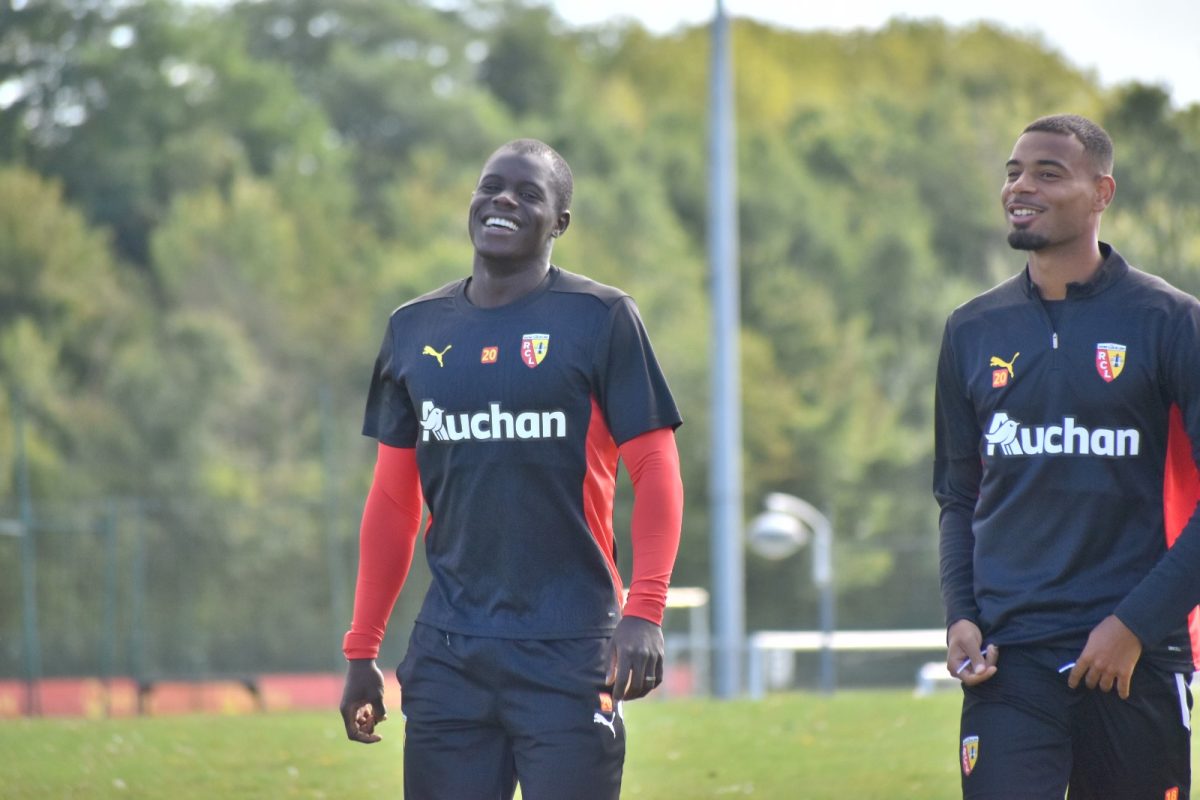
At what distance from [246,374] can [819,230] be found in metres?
22.3

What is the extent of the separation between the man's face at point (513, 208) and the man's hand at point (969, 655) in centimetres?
139

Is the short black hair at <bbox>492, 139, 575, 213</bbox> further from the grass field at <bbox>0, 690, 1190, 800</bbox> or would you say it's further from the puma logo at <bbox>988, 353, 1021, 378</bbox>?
the grass field at <bbox>0, 690, 1190, 800</bbox>

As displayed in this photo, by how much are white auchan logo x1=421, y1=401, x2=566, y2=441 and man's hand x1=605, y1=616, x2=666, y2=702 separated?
0.49 meters

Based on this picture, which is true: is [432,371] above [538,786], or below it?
above


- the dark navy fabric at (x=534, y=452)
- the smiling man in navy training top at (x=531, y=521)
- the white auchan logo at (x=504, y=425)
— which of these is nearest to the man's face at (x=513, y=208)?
the smiling man in navy training top at (x=531, y=521)

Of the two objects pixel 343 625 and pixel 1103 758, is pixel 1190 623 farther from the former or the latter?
pixel 343 625

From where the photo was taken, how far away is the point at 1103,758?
4.39 metres

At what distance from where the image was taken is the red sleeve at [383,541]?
188 inches

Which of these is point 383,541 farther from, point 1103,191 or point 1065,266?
point 1103,191

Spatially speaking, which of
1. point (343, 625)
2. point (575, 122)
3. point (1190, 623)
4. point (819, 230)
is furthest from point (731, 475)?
point (575, 122)

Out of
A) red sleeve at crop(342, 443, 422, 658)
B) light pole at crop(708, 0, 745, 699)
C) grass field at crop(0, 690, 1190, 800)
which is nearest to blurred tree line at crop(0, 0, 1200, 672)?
light pole at crop(708, 0, 745, 699)

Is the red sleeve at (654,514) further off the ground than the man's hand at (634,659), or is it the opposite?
the red sleeve at (654,514)

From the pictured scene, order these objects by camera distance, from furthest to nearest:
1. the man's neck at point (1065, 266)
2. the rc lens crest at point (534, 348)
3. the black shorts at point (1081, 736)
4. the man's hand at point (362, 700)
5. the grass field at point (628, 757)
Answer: the grass field at point (628, 757), the man's hand at point (362, 700), the man's neck at point (1065, 266), the rc lens crest at point (534, 348), the black shorts at point (1081, 736)

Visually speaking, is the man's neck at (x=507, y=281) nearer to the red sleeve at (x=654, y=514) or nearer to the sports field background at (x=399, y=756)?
the red sleeve at (x=654, y=514)
